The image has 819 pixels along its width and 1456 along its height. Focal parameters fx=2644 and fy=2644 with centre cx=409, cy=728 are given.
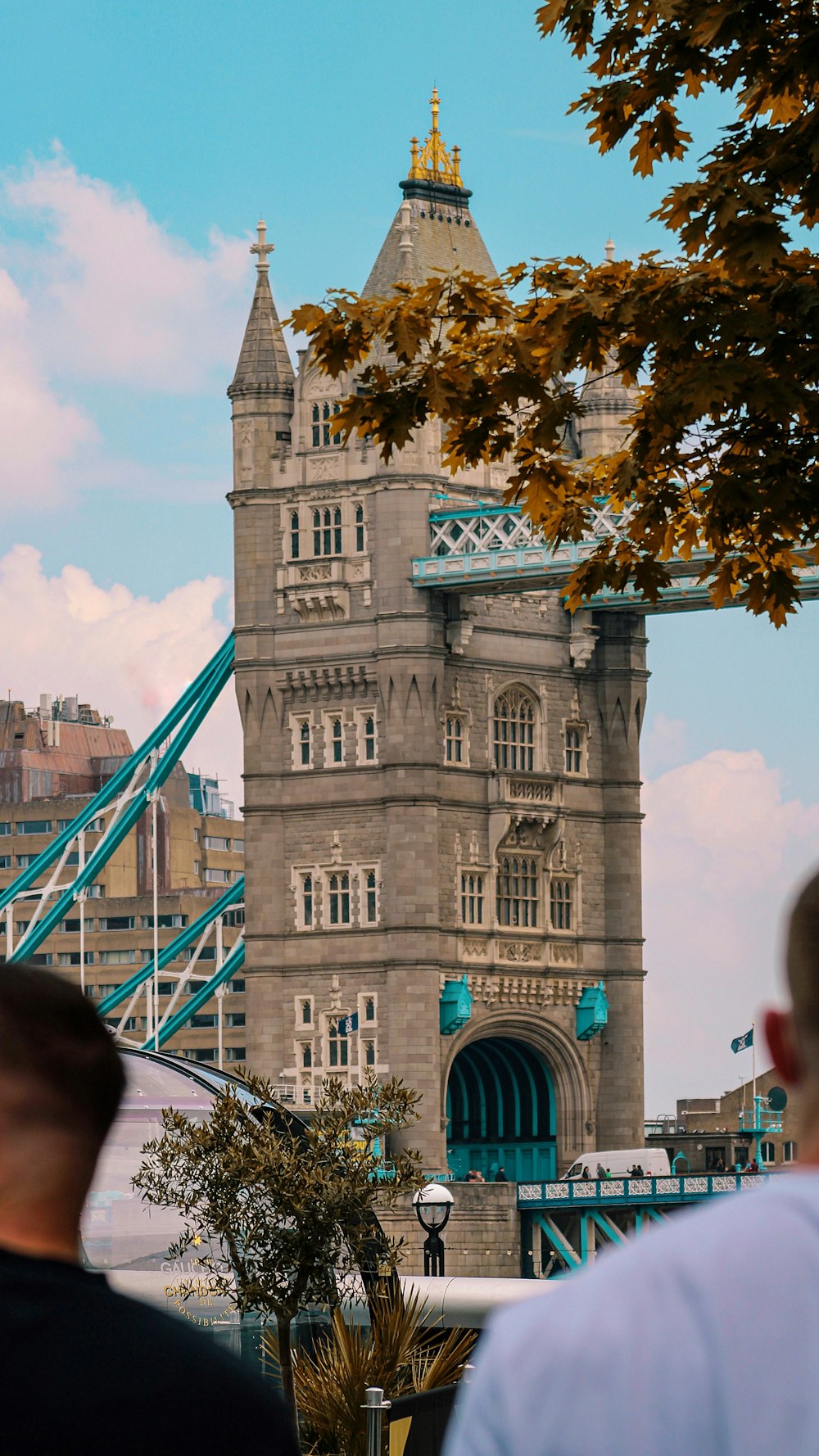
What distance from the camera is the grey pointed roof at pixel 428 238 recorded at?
75.2 m

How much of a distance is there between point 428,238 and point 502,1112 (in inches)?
1007

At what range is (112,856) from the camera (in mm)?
133000

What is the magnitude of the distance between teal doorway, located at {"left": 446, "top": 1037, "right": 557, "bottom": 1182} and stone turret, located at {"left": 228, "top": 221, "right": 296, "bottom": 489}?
17.7m

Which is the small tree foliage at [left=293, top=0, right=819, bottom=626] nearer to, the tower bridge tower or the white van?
the tower bridge tower

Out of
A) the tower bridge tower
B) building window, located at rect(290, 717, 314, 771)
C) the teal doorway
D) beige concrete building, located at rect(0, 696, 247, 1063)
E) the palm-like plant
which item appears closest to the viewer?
the palm-like plant

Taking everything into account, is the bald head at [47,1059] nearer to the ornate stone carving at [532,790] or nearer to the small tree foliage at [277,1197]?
the small tree foliage at [277,1197]

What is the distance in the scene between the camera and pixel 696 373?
12586 mm

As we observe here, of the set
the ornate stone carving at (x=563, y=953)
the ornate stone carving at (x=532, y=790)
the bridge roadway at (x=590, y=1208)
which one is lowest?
the bridge roadway at (x=590, y=1208)

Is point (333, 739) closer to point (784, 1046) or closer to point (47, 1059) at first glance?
point (47, 1059)

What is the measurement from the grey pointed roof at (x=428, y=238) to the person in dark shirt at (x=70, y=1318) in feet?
237

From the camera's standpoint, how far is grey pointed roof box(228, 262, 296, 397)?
7575 cm

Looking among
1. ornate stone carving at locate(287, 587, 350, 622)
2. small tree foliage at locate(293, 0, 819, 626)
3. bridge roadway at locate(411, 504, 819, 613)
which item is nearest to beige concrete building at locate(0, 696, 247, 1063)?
ornate stone carving at locate(287, 587, 350, 622)

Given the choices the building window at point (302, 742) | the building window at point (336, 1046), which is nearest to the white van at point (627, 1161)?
the building window at point (336, 1046)

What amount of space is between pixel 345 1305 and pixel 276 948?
159ft
